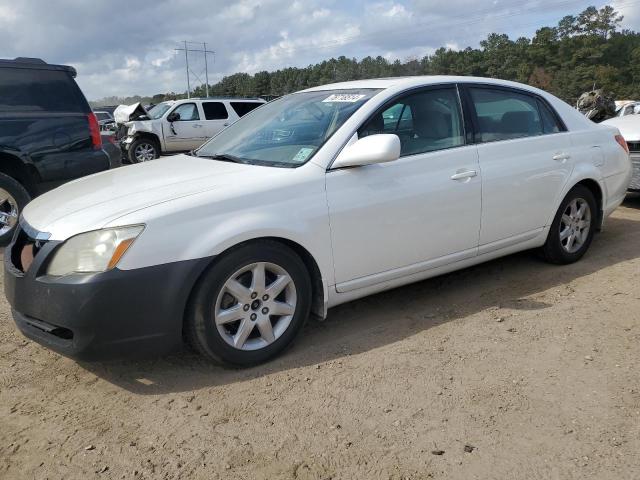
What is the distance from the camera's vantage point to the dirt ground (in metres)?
2.43

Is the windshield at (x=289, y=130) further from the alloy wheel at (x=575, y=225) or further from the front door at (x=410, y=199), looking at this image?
the alloy wheel at (x=575, y=225)

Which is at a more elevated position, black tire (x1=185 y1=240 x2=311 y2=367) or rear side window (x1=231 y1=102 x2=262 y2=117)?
rear side window (x1=231 y1=102 x2=262 y2=117)

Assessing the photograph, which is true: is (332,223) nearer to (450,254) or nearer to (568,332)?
(450,254)

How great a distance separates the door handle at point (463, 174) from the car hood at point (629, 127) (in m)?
4.10

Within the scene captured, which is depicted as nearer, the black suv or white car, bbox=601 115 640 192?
the black suv

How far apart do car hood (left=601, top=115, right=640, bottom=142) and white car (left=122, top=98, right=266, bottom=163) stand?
10.3 metres

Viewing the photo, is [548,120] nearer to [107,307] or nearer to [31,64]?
[107,307]

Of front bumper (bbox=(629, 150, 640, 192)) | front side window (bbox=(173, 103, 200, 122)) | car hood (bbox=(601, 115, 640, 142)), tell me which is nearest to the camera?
front bumper (bbox=(629, 150, 640, 192))

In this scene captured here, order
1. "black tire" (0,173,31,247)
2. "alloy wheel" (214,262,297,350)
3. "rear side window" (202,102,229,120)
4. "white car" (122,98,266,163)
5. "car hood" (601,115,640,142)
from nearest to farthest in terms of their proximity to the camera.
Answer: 1. "alloy wheel" (214,262,297,350)
2. "black tire" (0,173,31,247)
3. "car hood" (601,115,640,142)
4. "white car" (122,98,266,163)
5. "rear side window" (202,102,229,120)

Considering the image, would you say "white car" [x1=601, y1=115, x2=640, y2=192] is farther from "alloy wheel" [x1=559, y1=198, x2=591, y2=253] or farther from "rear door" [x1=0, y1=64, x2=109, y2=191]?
"rear door" [x1=0, y1=64, x2=109, y2=191]

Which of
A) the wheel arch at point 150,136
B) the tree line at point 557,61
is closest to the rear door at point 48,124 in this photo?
the wheel arch at point 150,136

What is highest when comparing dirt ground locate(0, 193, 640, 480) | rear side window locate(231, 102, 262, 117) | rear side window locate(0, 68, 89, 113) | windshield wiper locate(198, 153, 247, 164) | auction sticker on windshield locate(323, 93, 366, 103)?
rear side window locate(231, 102, 262, 117)

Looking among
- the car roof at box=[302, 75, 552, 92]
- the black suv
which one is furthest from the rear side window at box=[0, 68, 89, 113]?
the car roof at box=[302, 75, 552, 92]

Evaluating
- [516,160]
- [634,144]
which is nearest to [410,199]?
[516,160]
